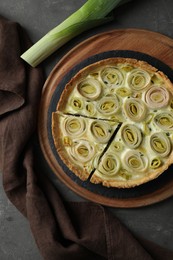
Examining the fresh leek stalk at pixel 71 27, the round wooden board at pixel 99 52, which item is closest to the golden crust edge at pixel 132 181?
the round wooden board at pixel 99 52

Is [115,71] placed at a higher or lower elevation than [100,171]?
higher

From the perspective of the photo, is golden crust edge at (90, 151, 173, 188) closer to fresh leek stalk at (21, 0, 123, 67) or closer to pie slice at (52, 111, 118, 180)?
pie slice at (52, 111, 118, 180)

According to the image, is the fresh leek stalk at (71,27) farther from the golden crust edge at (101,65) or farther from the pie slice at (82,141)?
the pie slice at (82,141)

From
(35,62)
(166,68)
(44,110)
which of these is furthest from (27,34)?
(166,68)

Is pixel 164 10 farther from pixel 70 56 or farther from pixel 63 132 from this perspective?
pixel 63 132

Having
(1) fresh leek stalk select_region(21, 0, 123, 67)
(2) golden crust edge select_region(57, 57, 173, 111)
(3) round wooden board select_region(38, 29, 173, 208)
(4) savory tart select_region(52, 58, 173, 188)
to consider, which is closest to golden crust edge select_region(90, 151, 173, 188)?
(4) savory tart select_region(52, 58, 173, 188)

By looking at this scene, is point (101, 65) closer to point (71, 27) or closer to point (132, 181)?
point (71, 27)
